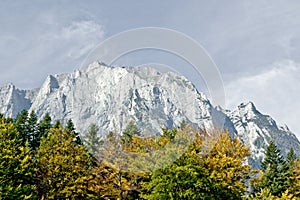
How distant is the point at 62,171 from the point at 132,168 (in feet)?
23.0

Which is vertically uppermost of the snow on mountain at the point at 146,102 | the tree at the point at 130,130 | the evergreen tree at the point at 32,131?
the evergreen tree at the point at 32,131

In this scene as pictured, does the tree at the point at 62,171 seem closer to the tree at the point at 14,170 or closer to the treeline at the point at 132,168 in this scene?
the treeline at the point at 132,168

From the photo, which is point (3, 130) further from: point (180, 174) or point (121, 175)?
point (180, 174)

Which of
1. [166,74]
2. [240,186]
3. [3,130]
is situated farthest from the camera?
[240,186]

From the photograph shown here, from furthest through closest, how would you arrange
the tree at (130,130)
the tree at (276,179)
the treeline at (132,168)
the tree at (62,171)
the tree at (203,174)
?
the tree at (276,179), the tree at (62,171), the tree at (130,130), the tree at (203,174), the treeline at (132,168)

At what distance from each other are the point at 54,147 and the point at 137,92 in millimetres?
12637

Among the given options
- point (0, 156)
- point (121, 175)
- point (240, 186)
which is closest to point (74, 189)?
point (121, 175)

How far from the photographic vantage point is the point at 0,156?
1332 inches

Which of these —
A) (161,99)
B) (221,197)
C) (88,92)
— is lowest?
(221,197)

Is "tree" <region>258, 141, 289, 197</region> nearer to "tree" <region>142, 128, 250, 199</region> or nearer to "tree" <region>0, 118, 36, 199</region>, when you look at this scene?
"tree" <region>142, 128, 250, 199</region>

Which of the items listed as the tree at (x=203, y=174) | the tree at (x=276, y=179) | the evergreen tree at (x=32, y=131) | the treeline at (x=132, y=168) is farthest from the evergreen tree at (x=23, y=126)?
the tree at (x=276, y=179)

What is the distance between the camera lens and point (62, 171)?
127ft

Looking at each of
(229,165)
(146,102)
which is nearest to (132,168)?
(146,102)

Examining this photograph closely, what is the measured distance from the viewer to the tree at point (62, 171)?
124 feet
